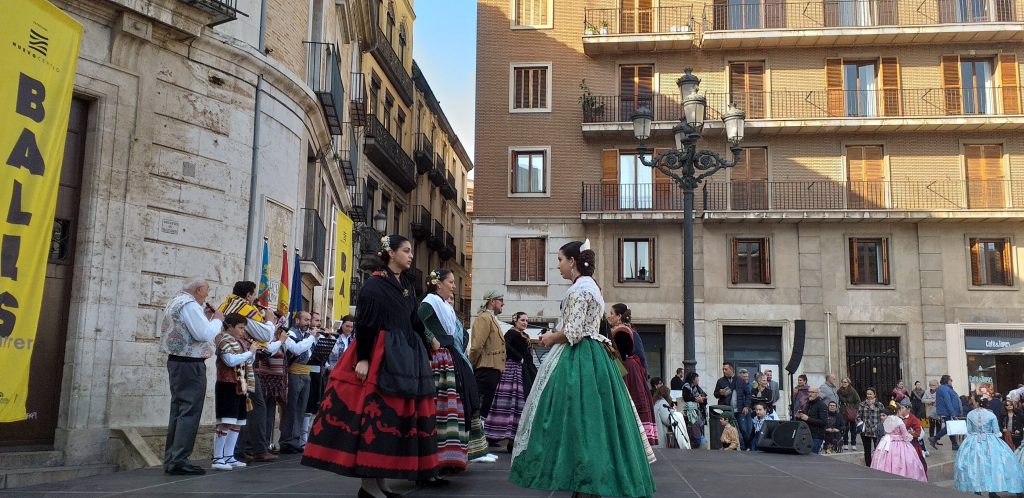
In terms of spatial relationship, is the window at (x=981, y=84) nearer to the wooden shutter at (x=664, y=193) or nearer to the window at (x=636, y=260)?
the wooden shutter at (x=664, y=193)

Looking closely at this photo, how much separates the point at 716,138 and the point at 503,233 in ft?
24.2

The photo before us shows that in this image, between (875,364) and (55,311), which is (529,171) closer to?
(875,364)

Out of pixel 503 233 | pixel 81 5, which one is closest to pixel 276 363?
pixel 81 5

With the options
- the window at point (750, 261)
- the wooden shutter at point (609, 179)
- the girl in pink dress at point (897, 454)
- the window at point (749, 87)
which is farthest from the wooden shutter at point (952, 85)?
the girl in pink dress at point (897, 454)

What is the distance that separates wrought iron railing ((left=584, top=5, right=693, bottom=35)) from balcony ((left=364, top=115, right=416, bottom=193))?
24.9ft

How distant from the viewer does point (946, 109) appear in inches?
1053

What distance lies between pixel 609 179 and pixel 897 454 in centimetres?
1505

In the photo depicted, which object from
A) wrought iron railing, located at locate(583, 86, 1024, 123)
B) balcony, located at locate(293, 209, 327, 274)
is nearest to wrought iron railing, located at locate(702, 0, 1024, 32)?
wrought iron railing, located at locate(583, 86, 1024, 123)

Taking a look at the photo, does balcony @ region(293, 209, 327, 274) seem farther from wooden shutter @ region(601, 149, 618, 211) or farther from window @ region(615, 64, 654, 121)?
window @ region(615, 64, 654, 121)

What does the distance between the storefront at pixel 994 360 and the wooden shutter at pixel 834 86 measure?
764 cm

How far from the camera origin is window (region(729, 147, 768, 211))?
26.8 meters

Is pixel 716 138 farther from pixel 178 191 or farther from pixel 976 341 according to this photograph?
pixel 178 191

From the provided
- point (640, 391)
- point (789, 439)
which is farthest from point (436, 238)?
point (640, 391)

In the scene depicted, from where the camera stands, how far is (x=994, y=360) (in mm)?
25594
